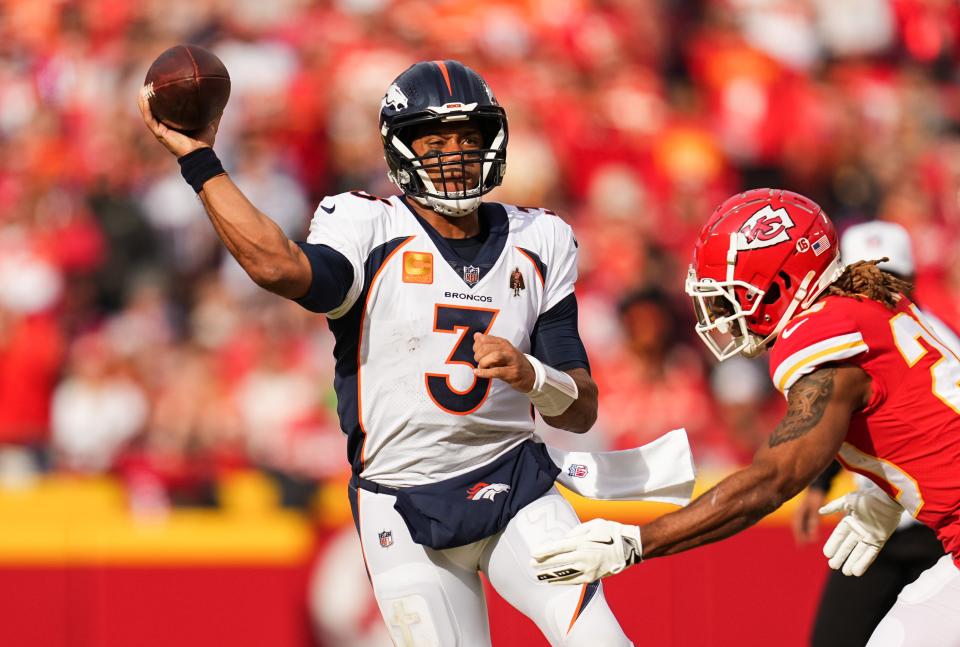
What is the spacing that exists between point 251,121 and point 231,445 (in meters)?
2.61

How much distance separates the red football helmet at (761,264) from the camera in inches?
132

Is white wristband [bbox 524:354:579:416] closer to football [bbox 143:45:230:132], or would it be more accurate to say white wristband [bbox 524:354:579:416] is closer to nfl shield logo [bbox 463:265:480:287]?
nfl shield logo [bbox 463:265:480:287]

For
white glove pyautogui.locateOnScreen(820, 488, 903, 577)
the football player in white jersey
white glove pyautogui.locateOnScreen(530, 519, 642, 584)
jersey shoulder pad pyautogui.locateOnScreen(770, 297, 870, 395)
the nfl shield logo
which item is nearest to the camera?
white glove pyautogui.locateOnScreen(530, 519, 642, 584)

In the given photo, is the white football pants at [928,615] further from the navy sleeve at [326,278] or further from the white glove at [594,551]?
the navy sleeve at [326,278]

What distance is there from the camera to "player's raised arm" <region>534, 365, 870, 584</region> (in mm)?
2986

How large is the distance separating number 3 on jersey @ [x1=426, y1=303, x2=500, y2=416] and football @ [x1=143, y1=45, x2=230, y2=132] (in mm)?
835

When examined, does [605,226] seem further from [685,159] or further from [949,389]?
[949,389]

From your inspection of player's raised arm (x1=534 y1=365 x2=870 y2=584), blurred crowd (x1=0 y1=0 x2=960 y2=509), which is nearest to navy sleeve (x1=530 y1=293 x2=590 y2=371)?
player's raised arm (x1=534 y1=365 x2=870 y2=584)

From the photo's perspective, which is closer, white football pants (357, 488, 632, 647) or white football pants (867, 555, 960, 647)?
white football pants (867, 555, 960, 647)

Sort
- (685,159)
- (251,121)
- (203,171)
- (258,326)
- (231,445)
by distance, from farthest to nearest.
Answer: (685,159)
(251,121)
(258,326)
(231,445)
(203,171)

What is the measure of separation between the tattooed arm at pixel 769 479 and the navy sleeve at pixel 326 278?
41.3 inches

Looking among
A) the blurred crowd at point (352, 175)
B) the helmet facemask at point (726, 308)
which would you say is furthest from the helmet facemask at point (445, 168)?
the blurred crowd at point (352, 175)

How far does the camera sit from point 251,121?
899cm

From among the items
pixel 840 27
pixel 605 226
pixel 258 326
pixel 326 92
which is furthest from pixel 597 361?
pixel 840 27
